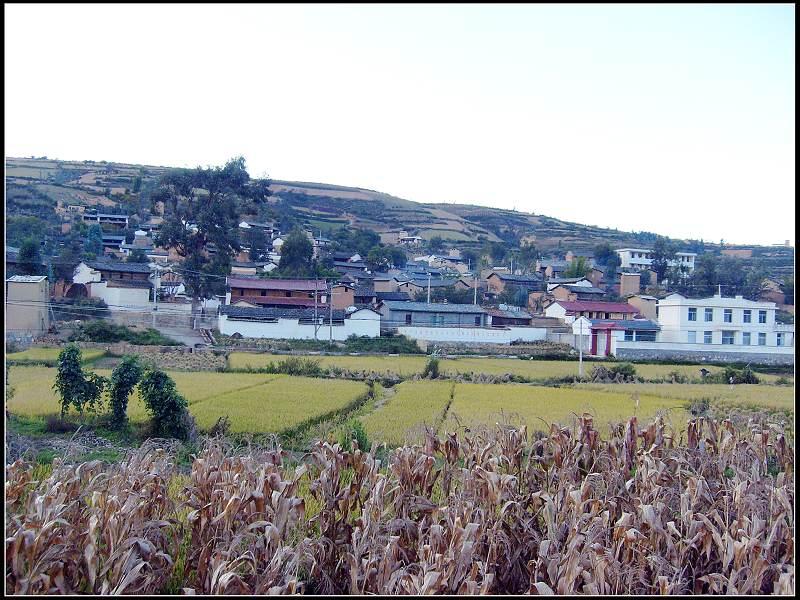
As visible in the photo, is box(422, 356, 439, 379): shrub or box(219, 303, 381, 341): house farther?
box(219, 303, 381, 341): house

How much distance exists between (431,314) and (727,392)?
52.2 ft

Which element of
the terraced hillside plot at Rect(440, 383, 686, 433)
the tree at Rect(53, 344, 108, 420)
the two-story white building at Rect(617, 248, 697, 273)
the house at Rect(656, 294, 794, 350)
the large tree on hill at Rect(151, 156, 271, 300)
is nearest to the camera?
the tree at Rect(53, 344, 108, 420)

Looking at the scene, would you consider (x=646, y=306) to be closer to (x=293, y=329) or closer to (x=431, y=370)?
(x=431, y=370)

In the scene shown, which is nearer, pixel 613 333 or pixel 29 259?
pixel 29 259

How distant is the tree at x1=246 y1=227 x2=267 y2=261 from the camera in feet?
136

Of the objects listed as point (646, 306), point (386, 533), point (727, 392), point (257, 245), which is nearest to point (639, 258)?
point (646, 306)

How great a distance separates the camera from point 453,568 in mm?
3426

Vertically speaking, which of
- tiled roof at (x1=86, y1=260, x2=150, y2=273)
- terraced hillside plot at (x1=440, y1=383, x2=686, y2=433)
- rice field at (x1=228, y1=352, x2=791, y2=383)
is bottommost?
rice field at (x1=228, y1=352, x2=791, y2=383)

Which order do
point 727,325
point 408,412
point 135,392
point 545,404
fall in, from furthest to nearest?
point 727,325, point 545,404, point 135,392, point 408,412

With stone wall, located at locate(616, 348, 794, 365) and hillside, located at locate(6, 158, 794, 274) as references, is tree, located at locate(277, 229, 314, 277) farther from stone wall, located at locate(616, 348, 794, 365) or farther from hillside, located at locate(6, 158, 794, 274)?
stone wall, located at locate(616, 348, 794, 365)

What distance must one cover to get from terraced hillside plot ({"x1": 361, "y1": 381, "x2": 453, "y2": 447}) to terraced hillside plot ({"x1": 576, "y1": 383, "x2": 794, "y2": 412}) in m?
5.05

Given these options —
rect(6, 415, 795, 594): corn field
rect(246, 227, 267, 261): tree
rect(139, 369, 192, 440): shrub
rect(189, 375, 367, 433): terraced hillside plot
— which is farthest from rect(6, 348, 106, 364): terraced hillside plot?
rect(246, 227, 267, 261): tree

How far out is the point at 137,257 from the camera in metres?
34.4

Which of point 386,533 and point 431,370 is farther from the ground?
point 386,533
